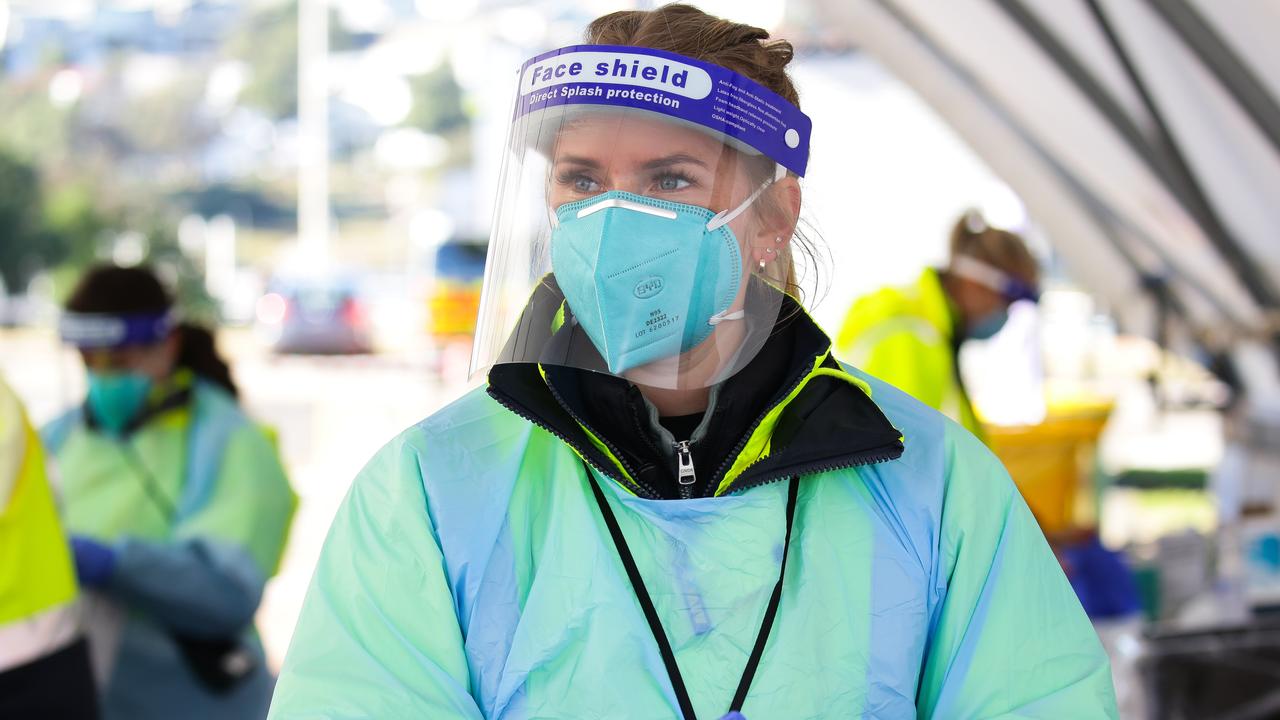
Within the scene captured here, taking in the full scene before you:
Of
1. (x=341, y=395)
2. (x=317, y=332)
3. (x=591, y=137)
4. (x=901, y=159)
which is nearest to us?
(x=591, y=137)

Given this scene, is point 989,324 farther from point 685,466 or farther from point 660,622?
point 660,622

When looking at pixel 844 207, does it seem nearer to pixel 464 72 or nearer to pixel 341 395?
pixel 341 395

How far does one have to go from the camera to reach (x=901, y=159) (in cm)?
1154

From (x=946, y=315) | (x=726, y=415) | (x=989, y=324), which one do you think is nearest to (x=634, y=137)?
(x=726, y=415)

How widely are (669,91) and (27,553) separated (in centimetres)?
195

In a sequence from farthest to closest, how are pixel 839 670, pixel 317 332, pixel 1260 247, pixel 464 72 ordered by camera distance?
pixel 464 72 < pixel 317 332 < pixel 1260 247 < pixel 839 670

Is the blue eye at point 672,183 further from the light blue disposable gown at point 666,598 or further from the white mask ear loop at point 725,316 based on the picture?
the light blue disposable gown at point 666,598

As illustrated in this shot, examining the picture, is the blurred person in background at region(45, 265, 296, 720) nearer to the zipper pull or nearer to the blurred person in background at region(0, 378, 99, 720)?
the blurred person in background at region(0, 378, 99, 720)

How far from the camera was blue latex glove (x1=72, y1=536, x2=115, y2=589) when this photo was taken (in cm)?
323

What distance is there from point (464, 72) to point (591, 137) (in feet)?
123

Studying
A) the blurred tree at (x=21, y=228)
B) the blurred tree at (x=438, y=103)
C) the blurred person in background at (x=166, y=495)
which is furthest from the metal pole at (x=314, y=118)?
the blurred person in background at (x=166, y=495)

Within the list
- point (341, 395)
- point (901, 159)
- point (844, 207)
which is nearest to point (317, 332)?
point (341, 395)

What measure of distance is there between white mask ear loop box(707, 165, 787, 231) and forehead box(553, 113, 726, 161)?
77 mm

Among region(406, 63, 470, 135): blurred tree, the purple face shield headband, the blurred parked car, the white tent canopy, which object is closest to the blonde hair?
the white tent canopy
